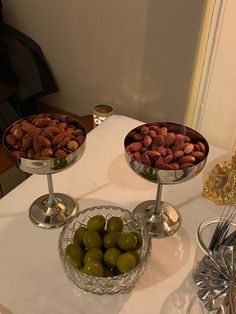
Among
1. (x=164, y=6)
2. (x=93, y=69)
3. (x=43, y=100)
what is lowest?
(x=43, y=100)

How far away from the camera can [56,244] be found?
71 cm

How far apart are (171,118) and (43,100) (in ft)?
2.37

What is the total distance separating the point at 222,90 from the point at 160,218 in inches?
23.8

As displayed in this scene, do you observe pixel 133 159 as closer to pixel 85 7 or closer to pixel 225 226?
pixel 225 226

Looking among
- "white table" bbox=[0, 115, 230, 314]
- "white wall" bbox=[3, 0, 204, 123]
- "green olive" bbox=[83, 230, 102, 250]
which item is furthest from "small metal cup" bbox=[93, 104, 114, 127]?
"green olive" bbox=[83, 230, 102, 250]

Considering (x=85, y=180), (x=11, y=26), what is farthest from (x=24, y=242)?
(x=11, y=26)

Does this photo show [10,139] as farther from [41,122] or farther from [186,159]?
[186,159]

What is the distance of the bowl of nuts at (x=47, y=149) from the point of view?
0.68 meters

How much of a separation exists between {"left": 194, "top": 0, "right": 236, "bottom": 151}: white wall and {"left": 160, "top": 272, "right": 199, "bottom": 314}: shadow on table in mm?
728

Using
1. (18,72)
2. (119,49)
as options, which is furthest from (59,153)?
(18,72)

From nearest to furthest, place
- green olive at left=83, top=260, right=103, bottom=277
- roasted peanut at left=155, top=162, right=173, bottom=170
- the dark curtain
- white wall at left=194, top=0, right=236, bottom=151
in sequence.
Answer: green olive at left=83, top=260, right=103, bottom=277 < roasted peanut at left=155, top=162, right=173, bottom=170 < white wall at left=194, top=0, right=236, bottom=151 < the dark curtain

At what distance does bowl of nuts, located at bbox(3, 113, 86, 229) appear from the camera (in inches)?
26.9

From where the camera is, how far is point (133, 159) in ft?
2.26

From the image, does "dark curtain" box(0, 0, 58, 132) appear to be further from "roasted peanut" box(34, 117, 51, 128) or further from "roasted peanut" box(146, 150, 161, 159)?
"roasted peanut" box(146, 150, 161, 159)
